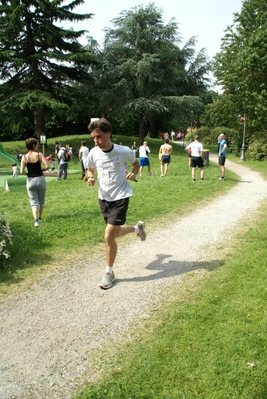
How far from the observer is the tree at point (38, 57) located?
88.0 feet

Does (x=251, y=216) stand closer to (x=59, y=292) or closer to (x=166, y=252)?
(x=166, y=252)

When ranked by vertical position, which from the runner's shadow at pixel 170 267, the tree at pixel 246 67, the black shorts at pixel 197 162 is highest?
the tree at pixel 246 67

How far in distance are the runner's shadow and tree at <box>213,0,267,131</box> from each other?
20168 mm

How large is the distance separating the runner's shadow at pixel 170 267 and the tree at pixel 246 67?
2017 centimetres

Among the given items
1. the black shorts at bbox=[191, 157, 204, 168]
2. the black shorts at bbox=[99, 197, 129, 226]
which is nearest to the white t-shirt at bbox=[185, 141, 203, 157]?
the black shorts at bbox=[191, 157, 204, 168]

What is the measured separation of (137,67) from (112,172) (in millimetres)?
28710

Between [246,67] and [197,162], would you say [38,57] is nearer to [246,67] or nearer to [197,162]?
[246,67]

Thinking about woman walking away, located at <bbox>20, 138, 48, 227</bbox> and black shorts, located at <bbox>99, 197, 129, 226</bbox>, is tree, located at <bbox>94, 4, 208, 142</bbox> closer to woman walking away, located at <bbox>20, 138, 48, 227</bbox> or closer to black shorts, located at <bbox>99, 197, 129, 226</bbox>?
woman walking away, located at <bbox>20, 138, 48, 227</bbox>

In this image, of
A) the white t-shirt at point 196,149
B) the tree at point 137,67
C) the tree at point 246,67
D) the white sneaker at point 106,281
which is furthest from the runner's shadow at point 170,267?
the tree at point 137,67

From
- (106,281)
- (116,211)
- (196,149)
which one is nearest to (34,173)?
(116,211)

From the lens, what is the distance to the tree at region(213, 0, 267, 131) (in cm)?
2294

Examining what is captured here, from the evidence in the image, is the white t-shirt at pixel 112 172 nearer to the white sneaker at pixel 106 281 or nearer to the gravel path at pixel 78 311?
the white sneaker at pixel 106 281

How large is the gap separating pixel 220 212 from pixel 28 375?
650 cm

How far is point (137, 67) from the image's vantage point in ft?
101
